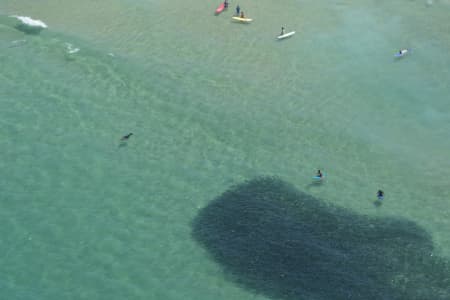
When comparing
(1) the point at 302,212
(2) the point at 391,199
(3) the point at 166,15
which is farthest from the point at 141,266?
(3) the point at 166,15

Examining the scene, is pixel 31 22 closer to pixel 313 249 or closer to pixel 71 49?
pixel 71 49

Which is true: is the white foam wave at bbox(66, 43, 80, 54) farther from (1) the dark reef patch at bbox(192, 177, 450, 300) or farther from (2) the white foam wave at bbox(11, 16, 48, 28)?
(1) the dark reef patch at bbox(192, 177, 450, 300)

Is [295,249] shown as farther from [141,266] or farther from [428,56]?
[428,56]

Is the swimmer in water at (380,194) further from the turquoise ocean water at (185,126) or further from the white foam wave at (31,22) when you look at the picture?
the white foam wave at (31,22)

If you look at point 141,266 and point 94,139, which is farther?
point 94,139

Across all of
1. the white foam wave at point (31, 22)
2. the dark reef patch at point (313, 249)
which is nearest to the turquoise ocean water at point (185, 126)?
the white foam wave at point (31, 22)

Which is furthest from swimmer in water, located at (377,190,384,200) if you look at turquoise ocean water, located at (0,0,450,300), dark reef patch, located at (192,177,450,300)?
dark reef patch, located at (192,177,450,300)

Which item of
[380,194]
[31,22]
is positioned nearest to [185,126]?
[380,194]
